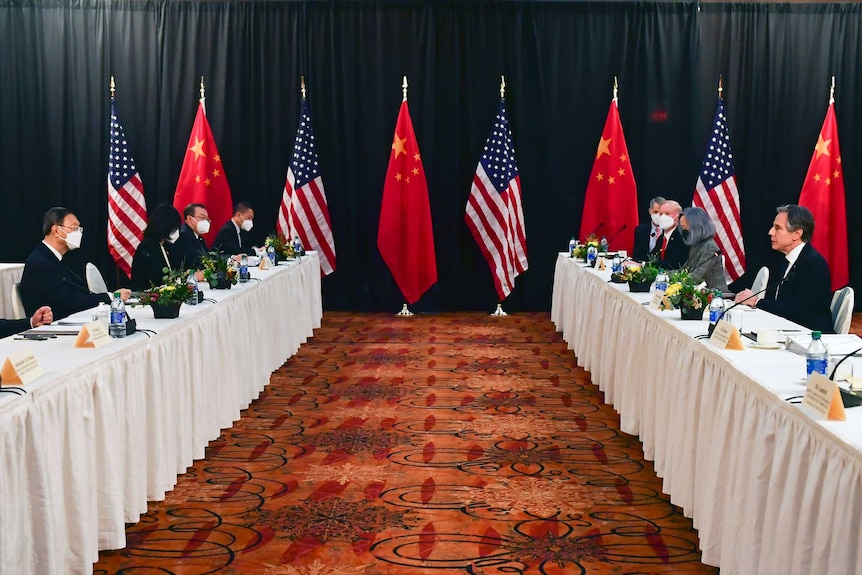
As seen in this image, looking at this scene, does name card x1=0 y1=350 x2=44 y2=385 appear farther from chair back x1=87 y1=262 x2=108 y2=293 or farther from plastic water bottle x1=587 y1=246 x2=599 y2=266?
plastic water bottle x1=587 y1=246 x2=599 y2=266

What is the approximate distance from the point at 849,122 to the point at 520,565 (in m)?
8.32

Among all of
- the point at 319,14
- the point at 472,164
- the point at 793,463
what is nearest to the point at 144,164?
the point at 319,14

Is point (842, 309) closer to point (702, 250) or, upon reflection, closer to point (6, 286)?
point (702, 250)

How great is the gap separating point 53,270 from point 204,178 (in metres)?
4.53

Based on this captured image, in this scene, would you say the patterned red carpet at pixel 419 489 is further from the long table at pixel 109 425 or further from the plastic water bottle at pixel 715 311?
the plastic water bottle at pixel 715 311

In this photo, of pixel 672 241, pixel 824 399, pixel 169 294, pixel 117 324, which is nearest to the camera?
pixel 824 399

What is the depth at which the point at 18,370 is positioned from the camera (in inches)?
115

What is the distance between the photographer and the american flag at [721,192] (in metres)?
9.40

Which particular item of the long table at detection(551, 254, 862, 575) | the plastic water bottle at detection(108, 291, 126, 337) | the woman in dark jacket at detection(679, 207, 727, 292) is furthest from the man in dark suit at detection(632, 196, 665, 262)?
the plastic water bottle at detection(108, 291, 126, 337)

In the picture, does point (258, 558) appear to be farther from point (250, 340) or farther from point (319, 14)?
point (319, 14)

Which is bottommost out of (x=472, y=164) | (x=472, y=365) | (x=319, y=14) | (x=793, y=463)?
(x=472, y=365)

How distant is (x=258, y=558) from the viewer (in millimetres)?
3473

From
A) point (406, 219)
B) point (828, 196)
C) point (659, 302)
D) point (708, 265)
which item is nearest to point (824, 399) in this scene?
point (659, 302)

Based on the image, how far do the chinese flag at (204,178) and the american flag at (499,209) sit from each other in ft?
8.53
